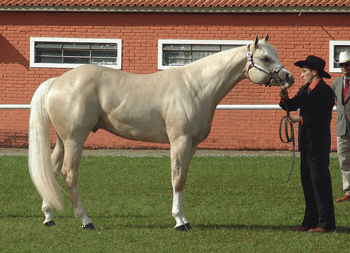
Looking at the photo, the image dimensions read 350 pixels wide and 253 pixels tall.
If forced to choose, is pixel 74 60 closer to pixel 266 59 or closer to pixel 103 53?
pixel 103 53

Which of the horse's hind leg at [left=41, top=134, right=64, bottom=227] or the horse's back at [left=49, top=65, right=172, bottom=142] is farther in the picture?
the horse's hind leg at [left=41, top=134, right=64, bottom=227]

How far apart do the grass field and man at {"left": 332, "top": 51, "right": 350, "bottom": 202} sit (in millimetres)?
421

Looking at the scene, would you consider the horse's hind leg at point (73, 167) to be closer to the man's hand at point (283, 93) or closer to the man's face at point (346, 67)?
the man's hand at point (283, 93)

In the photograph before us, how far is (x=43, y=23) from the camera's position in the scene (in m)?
14.9

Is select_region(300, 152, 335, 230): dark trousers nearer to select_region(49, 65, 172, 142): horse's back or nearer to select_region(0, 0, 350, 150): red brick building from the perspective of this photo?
select_region(49, 65, 172, 142): horse's back

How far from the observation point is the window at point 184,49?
1464cm

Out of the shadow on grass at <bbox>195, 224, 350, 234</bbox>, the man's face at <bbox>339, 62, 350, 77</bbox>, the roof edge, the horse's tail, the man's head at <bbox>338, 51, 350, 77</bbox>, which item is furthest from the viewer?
the roof edge

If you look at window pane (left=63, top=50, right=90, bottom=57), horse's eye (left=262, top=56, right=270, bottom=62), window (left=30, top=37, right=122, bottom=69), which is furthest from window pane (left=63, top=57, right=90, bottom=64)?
horse's eye (left=262, top=56, right=270, bottom=62)

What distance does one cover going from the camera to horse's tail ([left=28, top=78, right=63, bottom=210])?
19.1ft

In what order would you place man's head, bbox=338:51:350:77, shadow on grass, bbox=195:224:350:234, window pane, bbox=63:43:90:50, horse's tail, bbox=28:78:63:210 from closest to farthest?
horse's tail, bbox=28:78:63:210 < shadow on grass, bbox=195:224:350:234 < man's head, bbox=338:51:350:77 < window pane, bbox=63:43:90:50

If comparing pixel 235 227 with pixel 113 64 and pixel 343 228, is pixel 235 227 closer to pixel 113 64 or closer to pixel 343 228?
pixel 343 228

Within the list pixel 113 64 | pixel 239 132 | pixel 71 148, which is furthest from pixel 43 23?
pixel 71 148

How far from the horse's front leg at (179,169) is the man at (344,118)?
2972mm

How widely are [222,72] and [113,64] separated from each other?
9110mm
